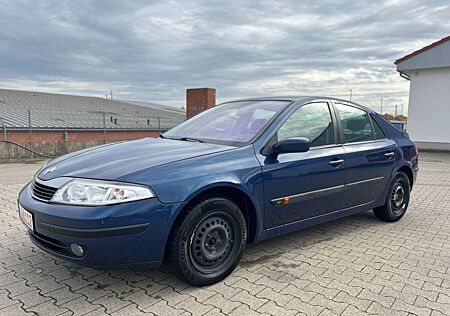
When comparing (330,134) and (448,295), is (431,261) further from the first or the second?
(330,134)

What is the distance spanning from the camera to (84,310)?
2.51 m

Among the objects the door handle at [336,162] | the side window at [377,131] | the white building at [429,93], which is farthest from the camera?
the white building at [429,93]

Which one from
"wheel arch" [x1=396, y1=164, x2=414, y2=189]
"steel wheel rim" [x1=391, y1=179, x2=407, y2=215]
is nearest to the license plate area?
"steel wheel rim" [x1=391, y1=179, x2=407, y2=215]

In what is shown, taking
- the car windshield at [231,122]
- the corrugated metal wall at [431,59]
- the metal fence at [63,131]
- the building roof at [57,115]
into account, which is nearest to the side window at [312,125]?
the car windshield at [231,122]

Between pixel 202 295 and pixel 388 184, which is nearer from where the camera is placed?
pixel 202 295

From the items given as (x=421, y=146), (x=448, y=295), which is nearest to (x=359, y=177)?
(x=448, y=295)

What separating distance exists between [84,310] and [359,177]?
3.11m

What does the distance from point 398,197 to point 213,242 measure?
318 cm

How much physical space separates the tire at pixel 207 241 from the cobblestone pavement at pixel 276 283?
14 cm

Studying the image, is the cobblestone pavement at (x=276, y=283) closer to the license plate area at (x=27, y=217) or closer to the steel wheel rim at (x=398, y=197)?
the license plate area at (x=27, y=217)

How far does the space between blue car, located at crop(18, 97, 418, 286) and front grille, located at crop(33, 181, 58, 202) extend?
17 mm

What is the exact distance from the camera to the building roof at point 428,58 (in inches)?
627

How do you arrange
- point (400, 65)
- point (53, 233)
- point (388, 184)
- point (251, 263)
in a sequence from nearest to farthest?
point (53, 233) < point (251, 263) < point (388, 184) < point (400, 65)

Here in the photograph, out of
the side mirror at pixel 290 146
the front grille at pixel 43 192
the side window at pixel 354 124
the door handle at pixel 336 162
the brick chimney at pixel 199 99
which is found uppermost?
the brick chimney at pixel 199 99
